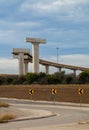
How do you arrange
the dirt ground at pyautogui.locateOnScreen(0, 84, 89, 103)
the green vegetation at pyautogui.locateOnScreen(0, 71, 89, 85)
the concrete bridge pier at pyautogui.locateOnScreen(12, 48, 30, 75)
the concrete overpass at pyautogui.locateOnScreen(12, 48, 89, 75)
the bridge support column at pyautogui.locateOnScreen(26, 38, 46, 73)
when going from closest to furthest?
the dirt ground at pyautogui.locateOnScreen(0, 84, 89, 103) → the green vegetation at pyautogui.locateOnScreen(0, 71, 89, 85) → the bridge support column at pyautogui.locateOnScreen(26, 38, 46, 73) → the concrete bridge pier at pyautogui.locateOnScreen(12, 48, 30, 75) → the concrete overpass at pyautogui.locateOnScreen(12, 48, 89, 75)

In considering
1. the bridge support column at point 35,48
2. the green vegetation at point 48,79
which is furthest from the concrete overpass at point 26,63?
the green vegetation at point 48,79

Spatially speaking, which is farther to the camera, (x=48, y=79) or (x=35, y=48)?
(x=35, y=48)

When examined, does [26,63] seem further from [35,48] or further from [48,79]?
[48,79]

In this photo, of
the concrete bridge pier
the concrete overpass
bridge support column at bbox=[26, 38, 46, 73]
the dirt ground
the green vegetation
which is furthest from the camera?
the concrete overpass

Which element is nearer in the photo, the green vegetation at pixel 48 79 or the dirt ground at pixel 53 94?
the dirt ground at pixel 53 94

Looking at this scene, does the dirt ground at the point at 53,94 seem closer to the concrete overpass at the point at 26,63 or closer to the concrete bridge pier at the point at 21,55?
the concrete bridge pier at the point at 21,55

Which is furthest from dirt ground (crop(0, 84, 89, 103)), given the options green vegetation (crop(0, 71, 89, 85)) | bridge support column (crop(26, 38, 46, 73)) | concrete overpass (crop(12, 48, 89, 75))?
concrete overpass (crop(12, 48, 89, 75))

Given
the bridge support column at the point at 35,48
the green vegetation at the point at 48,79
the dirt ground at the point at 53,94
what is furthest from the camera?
the bridge support column at the point at 35,48

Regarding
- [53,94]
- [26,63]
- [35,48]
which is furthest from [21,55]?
[53,94]

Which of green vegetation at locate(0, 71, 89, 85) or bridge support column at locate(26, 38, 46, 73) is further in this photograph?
bridge support column at locate(26, 38, 46, 73)

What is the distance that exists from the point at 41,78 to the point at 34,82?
83.8 inches

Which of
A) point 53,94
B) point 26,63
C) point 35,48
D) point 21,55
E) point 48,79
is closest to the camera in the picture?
point 53,94

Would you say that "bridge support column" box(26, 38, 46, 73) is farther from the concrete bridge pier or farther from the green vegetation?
the green vegetation

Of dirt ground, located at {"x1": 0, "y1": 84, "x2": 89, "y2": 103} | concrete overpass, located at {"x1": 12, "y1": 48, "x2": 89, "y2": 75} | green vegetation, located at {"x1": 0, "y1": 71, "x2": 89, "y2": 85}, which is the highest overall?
concrete overpass, located at {"x1": 12, "y1": 48, "x2": 89, "y2": 75}
